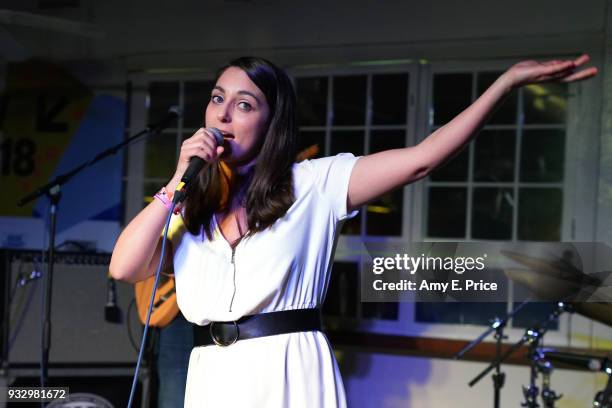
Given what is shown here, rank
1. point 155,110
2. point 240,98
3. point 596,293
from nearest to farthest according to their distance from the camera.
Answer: point 240,98
point 596,293
point 155,110

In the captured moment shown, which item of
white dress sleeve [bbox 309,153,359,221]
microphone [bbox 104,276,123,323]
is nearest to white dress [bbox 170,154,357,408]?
white dress sleeve [bbox 309,153,359,221]

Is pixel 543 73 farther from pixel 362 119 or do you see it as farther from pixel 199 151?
pixel 362 119

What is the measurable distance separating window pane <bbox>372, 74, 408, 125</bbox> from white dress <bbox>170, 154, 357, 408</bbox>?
113 inches

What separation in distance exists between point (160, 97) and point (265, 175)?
344 centimetres

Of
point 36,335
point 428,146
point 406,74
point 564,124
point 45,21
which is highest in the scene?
Answer: point 45,21

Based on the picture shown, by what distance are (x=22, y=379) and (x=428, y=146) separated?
273 centimetres

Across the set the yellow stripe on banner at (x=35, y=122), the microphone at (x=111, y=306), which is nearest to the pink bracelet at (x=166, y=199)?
the microphone at (x=111, y=306)

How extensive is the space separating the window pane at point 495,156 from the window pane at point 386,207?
447 mm

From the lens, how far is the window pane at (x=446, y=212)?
402 centimetres

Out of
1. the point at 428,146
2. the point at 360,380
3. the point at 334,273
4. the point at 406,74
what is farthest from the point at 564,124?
the point at 428,146

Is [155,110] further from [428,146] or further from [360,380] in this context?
[428,146]

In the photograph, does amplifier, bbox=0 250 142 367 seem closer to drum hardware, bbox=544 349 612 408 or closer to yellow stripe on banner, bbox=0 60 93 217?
yellow stripe on banner, bbox=0 60 93 217

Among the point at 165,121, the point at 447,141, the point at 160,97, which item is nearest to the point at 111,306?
the point at 165,121

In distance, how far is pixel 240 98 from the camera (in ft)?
4.12
